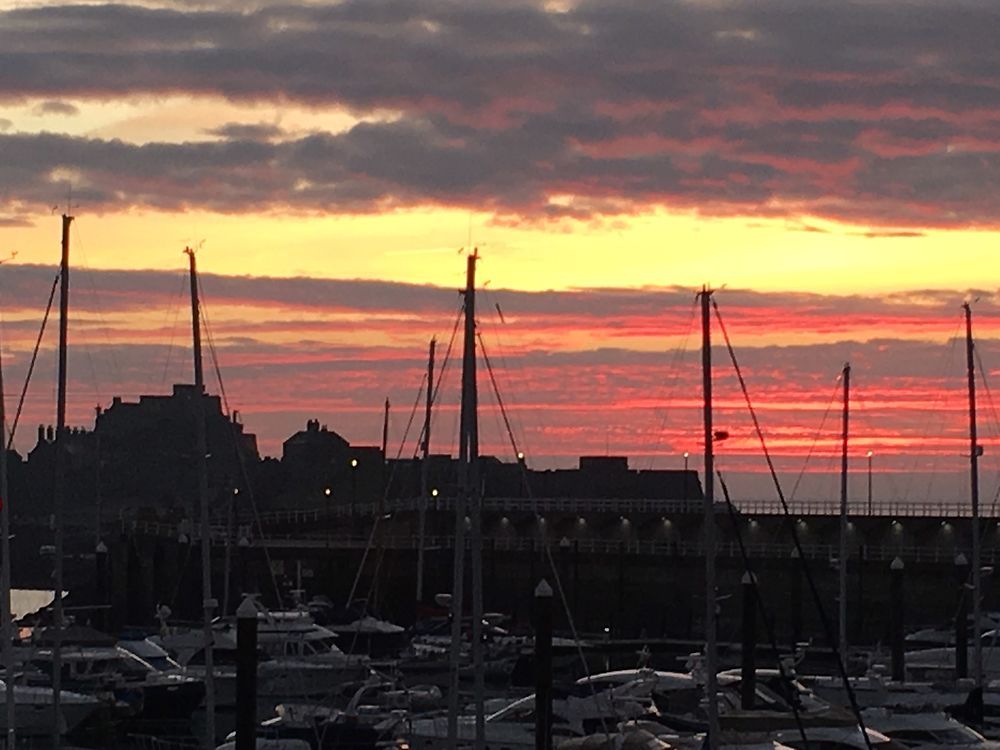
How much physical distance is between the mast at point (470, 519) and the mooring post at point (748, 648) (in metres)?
7.78

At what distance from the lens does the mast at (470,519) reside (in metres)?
39.4

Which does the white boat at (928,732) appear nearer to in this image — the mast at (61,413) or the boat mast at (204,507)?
the boat mast at (204,507)

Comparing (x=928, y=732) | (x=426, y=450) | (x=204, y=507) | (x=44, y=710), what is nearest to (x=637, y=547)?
(x=426, y=450)

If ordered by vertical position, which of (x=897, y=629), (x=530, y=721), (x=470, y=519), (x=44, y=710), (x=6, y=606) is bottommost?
(x=44, y=710)

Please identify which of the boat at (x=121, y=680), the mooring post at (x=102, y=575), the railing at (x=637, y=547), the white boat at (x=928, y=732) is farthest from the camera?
the railing at (x=637, y=547)

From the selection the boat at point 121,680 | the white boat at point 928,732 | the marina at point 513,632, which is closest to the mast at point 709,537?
the marina at point 513,632

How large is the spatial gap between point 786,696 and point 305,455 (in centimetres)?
12454

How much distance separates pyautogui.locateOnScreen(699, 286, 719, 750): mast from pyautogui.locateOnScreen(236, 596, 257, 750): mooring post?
308 inches

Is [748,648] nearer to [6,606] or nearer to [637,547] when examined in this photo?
[6,606]

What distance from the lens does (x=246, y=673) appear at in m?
36.9

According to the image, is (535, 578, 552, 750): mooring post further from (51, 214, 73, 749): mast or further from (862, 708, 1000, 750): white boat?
(51, 214, 73, 749): mast

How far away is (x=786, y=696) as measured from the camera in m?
45.3

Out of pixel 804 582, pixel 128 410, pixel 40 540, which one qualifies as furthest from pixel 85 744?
pixel 128 410

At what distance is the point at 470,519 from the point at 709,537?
4.33m
